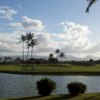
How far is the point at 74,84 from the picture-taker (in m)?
34.9

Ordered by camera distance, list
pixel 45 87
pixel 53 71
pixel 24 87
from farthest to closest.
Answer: pixel 53 71
pixel 24 87
pixel 45 87

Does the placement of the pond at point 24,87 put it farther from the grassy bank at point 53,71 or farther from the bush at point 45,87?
the grassy bank at point 53,71

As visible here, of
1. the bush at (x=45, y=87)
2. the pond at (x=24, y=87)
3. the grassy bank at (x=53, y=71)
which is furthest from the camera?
the grassy bank at (x=53, y=71)

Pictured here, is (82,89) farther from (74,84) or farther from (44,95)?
(44,95)

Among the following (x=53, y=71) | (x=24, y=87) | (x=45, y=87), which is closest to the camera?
(x=45, y=87)

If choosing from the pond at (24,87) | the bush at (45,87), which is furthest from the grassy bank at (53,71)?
the bush at (45,87)

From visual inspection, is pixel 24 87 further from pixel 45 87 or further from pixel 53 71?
pixel 53 71

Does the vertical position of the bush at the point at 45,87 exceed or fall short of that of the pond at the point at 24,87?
it exceeds it

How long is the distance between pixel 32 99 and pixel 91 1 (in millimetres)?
12934

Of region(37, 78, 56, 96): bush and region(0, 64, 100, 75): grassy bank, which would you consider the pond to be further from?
region(0, 64, 100, 75): grassy bank

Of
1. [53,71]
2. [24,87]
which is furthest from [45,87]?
[53,71]

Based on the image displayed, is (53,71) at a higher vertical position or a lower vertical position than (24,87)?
higher

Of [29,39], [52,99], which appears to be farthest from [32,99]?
[29,39]

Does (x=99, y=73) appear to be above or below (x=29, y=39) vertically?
below
